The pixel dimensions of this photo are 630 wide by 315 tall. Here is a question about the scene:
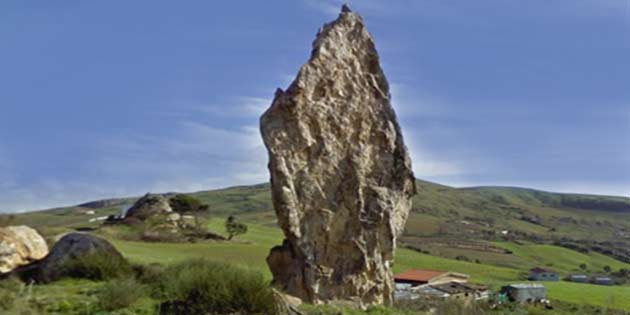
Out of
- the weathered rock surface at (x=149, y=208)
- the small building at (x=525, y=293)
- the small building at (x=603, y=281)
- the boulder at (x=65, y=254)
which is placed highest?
the weathered rock surface at (x=149, y=208)

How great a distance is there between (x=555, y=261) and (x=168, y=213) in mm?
66370

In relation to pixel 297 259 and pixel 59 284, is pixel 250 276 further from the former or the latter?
pixel 59 284

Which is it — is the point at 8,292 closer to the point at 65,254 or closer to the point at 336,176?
the point at 65,254

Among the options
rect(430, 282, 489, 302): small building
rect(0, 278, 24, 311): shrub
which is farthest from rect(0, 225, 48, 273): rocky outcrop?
rect(430, 282, 489, 302): small building

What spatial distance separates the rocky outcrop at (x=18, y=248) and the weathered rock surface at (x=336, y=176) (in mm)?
8745

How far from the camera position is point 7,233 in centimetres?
2420

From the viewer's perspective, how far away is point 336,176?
20672mm

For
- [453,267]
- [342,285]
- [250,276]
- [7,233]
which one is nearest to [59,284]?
[7,233]

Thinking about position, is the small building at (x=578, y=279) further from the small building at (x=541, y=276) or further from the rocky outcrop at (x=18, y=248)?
the rocky outcrop at (x=18, y=248)

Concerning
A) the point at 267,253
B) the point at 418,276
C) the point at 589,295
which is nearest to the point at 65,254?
the point at 267,253

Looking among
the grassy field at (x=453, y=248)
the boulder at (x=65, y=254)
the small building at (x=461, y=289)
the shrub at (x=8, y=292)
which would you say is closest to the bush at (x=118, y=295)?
the shrub at (x=8, y=292)

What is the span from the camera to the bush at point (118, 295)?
57.3ft

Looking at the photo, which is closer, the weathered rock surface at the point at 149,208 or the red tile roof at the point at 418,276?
the red tile roof at the point at 418,276

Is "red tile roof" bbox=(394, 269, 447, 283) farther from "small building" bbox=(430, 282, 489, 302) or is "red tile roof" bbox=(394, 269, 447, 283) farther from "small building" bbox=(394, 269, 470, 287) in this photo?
"small building" bbox=(430, 282, 489, 302)
